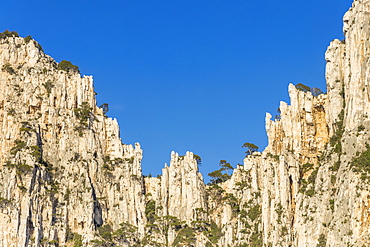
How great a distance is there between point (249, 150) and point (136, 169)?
2541cm

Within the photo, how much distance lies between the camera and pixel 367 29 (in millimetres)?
150000

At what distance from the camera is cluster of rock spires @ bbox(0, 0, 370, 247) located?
14662 centimetres

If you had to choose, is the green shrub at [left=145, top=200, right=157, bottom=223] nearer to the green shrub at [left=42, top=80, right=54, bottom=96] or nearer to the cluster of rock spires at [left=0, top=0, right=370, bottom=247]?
the cluster of rock spires at [left=0, top=0, right=370, bottom=247]

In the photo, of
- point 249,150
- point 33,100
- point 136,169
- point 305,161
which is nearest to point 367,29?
point 305,161

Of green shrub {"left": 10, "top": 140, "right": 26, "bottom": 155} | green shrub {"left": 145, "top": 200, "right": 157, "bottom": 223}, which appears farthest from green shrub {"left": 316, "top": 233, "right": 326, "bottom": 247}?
green shrub {"left": 10, "top": 140, "right": 26, "bottom": 155}

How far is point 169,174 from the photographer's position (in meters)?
188

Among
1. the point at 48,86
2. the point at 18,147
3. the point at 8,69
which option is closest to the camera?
the point at 18,147

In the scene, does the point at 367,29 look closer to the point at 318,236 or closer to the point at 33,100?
the point at 318,236

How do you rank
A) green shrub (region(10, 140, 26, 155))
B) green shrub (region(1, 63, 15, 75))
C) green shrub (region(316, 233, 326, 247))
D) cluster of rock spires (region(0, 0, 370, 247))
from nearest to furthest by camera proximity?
green shrub (region(316, 233, 326, 247)), cluster of rock spires (region(0, 0, 370, 247)), green shrub (region(10, 140, 26, 155)), green shrub (region(1, 63, 15, 75))

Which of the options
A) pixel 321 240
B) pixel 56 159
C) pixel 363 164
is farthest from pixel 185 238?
pixel 363 164

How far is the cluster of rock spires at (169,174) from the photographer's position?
147m

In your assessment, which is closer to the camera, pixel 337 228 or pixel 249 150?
pixel 337 228

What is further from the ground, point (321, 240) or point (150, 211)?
point (150, 211)

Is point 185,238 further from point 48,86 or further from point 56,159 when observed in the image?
point 48,86
